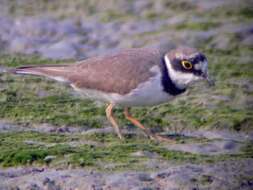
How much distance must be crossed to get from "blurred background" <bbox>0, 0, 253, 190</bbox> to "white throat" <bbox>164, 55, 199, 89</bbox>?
0.57 meters

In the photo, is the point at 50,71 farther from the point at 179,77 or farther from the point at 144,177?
the point at 144,177

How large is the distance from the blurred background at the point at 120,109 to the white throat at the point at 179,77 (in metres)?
0.57

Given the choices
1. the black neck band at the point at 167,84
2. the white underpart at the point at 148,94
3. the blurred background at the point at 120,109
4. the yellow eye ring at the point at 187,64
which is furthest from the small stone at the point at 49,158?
the yellow eye ring at the point at 187,64

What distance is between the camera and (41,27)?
39.7 feet

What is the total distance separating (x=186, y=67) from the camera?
8117 mm

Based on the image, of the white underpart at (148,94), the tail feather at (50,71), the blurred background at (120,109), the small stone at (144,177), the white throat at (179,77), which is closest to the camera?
the small stone at (144,177)

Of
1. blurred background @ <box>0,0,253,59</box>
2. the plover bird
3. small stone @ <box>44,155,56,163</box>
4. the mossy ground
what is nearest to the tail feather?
the plover bird

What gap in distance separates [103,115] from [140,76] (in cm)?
96

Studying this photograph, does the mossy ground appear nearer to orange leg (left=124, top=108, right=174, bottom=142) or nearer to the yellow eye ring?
orange leg (left=124, top=108, right=174, bottom=142)

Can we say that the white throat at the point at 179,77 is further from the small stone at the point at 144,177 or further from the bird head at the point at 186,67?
the small stone at the point at 144,177

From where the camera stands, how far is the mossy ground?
736 cm

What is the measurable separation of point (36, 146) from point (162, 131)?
1504mm

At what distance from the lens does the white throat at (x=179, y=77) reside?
317 inches

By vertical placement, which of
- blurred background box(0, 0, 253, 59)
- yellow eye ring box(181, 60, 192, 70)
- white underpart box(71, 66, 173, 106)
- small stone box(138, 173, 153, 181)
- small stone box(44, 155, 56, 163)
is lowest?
blurred background box(0, 0, 253, 59)
